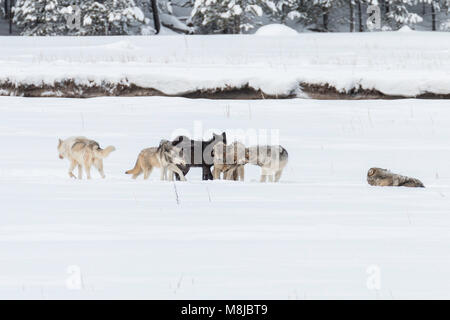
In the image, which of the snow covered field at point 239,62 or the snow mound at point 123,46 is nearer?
the snow covered field at point 239,62

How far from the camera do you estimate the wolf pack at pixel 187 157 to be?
292 inches

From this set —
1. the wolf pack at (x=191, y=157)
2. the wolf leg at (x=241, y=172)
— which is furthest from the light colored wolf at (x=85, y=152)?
the wolf leg at (x=241, y=172)

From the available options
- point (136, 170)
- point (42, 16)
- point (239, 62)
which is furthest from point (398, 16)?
point (136, 170)

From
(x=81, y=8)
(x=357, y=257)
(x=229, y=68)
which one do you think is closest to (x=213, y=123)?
(x=229, y=68)

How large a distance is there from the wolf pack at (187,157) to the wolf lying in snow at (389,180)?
0.98 m

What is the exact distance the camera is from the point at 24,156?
32.2ft

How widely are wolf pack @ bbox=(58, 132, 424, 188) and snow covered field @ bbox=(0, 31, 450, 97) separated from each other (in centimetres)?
545

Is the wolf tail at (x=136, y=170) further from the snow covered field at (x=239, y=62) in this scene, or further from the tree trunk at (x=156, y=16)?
the tree trunk at (x=156, y=16)

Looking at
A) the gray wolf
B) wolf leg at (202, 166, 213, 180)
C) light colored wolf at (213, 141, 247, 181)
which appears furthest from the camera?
wolf leg at (202, 166, 213, 180)

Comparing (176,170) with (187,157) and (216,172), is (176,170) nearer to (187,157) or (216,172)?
(187,157)

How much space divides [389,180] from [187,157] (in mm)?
2069

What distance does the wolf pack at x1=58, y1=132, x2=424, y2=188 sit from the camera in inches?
291

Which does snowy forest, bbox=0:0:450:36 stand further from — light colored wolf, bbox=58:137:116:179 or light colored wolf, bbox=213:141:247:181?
light colored wolf, bbox=213:141:247:181

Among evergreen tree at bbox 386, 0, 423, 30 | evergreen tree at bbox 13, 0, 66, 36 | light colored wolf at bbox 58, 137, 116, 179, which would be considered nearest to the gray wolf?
light colored wolf at bbox 58, 137, 116, 179
